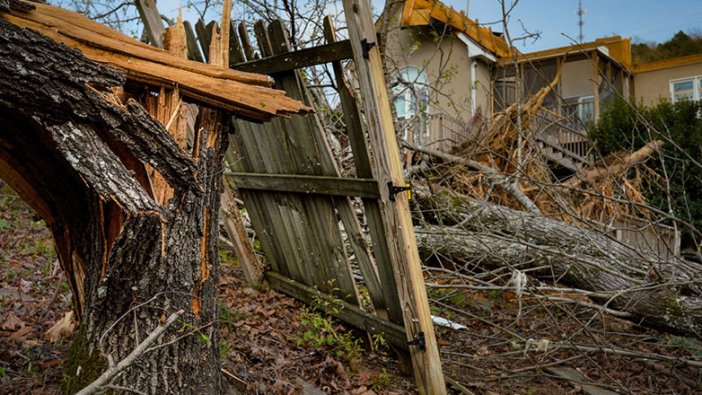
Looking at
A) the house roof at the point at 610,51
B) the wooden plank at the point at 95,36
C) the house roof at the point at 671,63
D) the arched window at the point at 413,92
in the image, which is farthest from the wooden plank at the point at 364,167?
the house roof at the point at 671,63

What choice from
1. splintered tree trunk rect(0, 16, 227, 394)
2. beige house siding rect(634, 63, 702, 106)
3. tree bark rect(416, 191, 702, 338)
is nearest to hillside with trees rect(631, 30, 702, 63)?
beige house siding rect(634, 63, 702, 106)

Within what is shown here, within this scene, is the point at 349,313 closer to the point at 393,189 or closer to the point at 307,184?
the point at 307,184

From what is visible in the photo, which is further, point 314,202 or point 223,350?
point 314,202

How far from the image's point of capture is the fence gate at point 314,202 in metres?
4.00

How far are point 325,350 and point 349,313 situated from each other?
349 mm

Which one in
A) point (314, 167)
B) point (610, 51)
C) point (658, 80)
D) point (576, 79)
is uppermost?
point (610, 51)

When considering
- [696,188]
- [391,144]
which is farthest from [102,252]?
[696,188]

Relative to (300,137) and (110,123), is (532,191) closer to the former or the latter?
(300,137)

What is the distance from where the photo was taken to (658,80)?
22062mm

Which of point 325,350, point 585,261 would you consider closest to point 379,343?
point 325,350

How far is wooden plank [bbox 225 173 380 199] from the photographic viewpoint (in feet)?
13.0

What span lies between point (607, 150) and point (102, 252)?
15172 millimetres

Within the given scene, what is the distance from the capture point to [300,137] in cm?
444

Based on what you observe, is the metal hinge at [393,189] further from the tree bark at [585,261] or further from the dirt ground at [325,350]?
the tree bark at [585,261]
